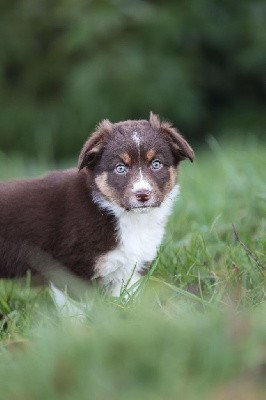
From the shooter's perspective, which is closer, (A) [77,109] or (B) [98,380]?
(B) [98,380]

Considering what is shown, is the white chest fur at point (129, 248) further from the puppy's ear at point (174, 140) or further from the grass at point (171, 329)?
the puppy's ear at point (174, 140)

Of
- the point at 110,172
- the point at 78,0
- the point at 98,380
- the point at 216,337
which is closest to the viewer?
the point at 98,380

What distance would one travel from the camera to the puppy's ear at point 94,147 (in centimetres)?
548

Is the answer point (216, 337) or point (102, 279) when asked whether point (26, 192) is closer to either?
point (102, 279)

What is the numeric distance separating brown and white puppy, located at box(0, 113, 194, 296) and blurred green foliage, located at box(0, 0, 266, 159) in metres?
7.79

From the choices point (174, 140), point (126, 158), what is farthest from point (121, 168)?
point (174, 140)

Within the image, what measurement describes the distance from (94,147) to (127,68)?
839 cm

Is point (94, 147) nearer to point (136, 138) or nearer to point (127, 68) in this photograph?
point (136, 138)

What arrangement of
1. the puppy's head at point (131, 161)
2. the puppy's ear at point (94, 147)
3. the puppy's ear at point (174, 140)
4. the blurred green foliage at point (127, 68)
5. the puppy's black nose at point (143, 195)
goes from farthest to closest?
the blurred green foliage at point (127, 68)
the puppy's ear at point (174, 140)
the puppy's ear at point (94, 147)
the puppy's head at point (131, 161)
the puppy's black nose at point (143, 195)

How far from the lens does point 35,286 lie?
5.75m

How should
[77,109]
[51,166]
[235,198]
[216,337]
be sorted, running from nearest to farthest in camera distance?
[216,337] → [235,198] → [51,166] → [77,109]

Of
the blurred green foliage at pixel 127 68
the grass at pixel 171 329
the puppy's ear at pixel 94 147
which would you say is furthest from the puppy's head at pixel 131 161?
the blurred green foliage at pixel 127 68

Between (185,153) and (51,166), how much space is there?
223 inches

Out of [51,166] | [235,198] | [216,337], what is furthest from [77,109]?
[216,337]
